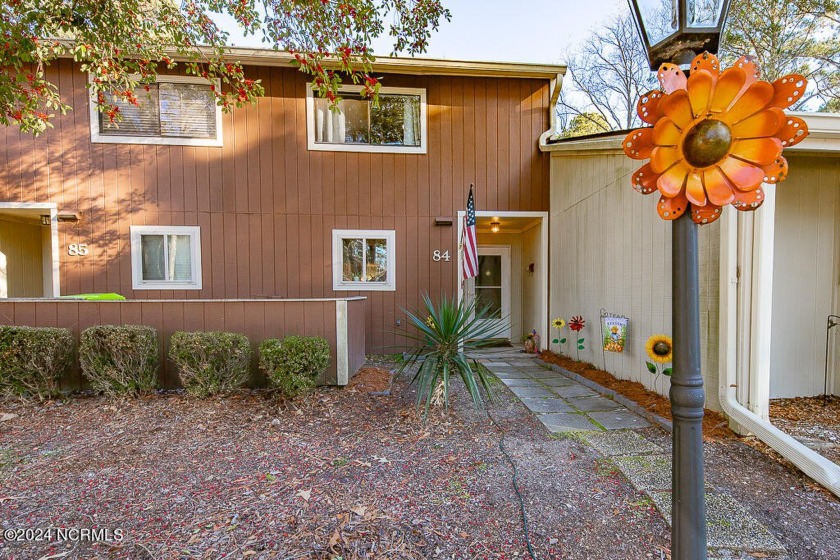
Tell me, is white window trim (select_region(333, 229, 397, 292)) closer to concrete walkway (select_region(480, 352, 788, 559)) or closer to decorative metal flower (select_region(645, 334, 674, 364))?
concrete walkway (select_region(480, 352, 788, 559))

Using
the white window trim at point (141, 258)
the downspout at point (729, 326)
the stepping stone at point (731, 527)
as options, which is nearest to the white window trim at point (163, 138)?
the white window trim at point (141, 258)

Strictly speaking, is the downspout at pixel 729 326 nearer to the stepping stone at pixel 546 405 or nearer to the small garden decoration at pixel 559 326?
the stepping stone at pixel 546 405

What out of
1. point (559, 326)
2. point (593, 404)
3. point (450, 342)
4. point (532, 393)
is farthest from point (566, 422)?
point (559, 326)

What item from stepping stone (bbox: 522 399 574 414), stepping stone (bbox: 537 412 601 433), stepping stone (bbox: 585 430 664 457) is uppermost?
stepping stone (bbox: 585 430 664 457)

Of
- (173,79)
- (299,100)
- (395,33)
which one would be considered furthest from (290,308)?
(173,79)

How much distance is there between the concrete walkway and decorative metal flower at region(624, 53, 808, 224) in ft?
5.37

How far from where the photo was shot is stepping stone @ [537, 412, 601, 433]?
10.3 feet

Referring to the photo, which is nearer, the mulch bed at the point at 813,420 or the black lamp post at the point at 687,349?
the black lamp post at the point at 687,349

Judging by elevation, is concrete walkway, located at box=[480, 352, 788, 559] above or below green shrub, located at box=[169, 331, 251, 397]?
below

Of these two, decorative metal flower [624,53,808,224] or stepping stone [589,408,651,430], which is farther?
stepping stone [589,408,651,430]

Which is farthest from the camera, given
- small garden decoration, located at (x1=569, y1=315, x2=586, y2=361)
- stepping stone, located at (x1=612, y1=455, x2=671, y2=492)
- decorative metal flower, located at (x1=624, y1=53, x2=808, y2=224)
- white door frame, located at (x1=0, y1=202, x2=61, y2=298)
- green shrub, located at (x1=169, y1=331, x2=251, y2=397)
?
white door frame, located at (x1=0, y1=202, x2=61, y2=298)

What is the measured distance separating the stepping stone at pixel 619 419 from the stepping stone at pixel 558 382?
39.6 inches

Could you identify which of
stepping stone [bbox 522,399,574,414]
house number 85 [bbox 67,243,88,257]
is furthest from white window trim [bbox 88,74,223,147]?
stepping stone [bbox 522,399,574,414]

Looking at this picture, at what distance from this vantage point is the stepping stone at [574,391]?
4123mm
